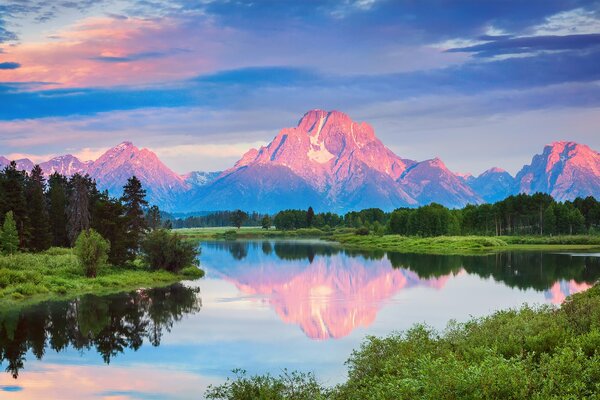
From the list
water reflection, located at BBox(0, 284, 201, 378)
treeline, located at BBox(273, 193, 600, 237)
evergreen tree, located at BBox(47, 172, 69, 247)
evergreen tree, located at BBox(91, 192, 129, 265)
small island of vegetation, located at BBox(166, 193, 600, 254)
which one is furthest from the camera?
treeline, located at BBox(273, 193, 600, 237)

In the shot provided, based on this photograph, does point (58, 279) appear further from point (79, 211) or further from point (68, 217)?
point (68, 217)

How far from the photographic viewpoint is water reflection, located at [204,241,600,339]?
50.1m

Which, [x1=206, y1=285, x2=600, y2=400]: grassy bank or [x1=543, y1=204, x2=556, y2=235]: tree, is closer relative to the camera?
[x1=206, y1=285, x2=600, y2=400]: grassy bank

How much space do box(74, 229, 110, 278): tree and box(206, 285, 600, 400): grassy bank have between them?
136ft

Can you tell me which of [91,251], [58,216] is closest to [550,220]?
Answer: [58,216]

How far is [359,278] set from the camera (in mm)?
78125

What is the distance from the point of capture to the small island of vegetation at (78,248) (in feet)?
191

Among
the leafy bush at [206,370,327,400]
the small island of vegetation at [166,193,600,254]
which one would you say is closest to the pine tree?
the leafy bush at [206,370,327,400]

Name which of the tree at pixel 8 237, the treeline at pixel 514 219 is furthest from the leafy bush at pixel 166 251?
the treeline at pixel 514 219

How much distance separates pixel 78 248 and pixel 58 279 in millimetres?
3835

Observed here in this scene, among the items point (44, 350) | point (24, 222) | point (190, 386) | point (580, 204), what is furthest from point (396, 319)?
point (580, 204)

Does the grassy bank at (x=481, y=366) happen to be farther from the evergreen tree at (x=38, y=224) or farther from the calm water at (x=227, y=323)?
the evergreen tree at (x=38, y=224)

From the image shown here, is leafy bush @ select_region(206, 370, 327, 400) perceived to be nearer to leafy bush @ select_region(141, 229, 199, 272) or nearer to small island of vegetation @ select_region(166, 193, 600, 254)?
leafy bush @ select_region(141, 229, 199, 272)

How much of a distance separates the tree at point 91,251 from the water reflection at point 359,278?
1472 centimetres
